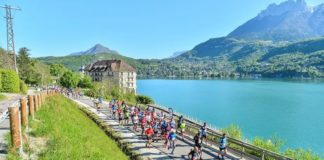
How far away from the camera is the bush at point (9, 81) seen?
43.8 metres

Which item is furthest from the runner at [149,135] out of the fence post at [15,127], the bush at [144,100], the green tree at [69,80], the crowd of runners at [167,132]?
the green tree at [69,80]

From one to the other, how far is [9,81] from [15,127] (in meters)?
36.0

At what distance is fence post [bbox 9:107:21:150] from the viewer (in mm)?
11880

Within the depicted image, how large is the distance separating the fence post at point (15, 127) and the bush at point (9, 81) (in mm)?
33913

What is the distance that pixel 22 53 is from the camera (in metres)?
87.8

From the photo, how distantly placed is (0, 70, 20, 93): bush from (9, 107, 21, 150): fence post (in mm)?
33913

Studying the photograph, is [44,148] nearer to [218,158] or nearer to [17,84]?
[218,158]

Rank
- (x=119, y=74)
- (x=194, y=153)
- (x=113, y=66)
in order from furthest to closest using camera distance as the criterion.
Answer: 1. (x=113, y=66)
2. (x=119, y=74)
3. (x=194, y=153)

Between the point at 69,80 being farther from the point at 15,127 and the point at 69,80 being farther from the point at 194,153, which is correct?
the point at 15,127

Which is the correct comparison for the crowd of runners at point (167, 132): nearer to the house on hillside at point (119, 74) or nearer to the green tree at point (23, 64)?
the green tree at point (23, 64)

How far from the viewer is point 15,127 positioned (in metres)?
12.2

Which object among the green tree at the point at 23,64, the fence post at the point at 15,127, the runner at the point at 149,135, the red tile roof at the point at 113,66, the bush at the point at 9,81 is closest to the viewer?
the fence post at the point at 15,127

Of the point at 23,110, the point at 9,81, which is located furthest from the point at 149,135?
the point at 9,81

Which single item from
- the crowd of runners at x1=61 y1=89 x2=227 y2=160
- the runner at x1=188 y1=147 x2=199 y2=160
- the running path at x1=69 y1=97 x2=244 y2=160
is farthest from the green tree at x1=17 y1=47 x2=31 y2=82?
the runner at x1=188 y1=147 x2=199 y2=160
